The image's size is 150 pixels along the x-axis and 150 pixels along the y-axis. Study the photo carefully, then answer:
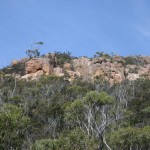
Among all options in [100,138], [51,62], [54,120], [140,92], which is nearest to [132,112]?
[54,120]

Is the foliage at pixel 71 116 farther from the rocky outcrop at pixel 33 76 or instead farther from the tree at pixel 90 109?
the rocky outcrop at pixel 33 76

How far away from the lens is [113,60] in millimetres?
96250

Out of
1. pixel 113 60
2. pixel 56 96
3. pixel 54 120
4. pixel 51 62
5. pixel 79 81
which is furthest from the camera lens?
pixel 113 60

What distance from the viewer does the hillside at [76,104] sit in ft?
95.3

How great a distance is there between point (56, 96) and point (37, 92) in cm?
553

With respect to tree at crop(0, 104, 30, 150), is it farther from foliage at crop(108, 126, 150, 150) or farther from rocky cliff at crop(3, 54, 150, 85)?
rocky cliff at crop(3, 54, 150, 85)

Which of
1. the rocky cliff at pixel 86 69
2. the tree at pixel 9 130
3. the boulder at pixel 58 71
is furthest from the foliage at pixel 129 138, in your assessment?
the boulder at pixel 58 71

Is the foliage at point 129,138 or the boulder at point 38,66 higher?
the boulder at point 38,66

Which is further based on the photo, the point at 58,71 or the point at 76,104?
the point at 58,71

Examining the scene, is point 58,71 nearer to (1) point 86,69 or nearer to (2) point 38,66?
(2) point 38,66

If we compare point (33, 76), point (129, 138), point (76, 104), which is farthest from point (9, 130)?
point (33, 76)

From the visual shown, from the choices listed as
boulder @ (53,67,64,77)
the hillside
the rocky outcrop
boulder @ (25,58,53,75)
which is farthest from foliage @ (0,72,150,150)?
boulder @ (53,67,64,77)

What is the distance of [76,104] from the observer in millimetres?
43031

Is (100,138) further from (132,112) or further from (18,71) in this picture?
(18,71)
